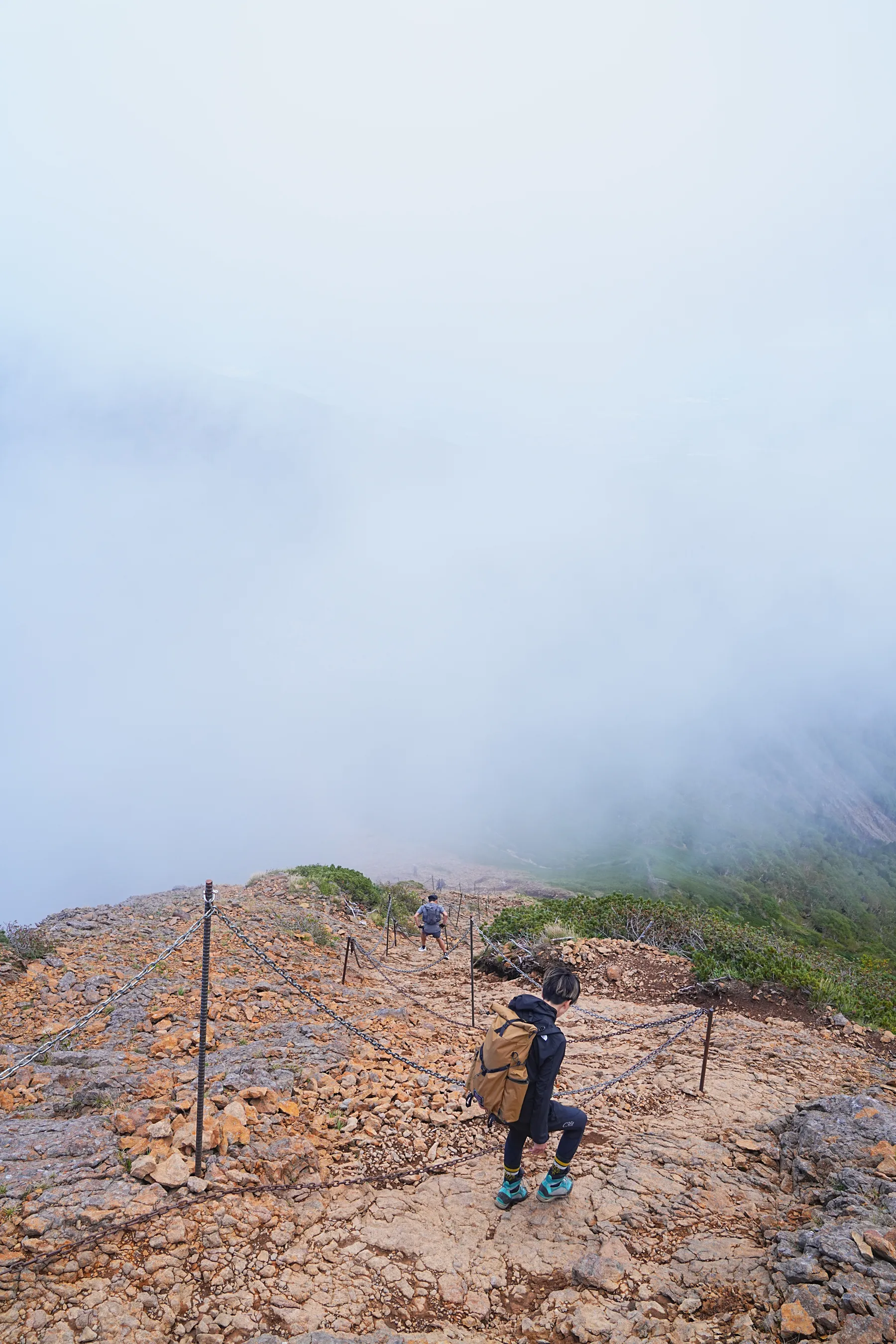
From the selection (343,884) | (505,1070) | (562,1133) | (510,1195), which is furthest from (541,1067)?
(343,884)

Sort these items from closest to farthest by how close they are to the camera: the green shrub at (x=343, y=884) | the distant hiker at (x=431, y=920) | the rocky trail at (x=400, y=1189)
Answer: the rocky trail at (x=400, y=1189) < the distant hiker at (x=431, y=920) < the green shrub at (x=343, y=884)

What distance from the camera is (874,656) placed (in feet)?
633

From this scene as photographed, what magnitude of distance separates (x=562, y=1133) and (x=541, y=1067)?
1.02m

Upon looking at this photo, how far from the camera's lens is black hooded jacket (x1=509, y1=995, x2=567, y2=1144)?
18.2 ft

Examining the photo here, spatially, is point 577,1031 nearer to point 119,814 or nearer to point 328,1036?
point 328,1036

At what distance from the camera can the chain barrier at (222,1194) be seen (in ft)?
16.1

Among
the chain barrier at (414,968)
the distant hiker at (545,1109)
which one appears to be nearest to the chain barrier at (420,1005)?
the chain barrier at (414,968)

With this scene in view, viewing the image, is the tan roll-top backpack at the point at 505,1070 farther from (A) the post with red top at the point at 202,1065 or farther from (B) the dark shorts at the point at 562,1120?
(A) the post with red top at the point at 202,1065

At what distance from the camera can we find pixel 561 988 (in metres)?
5.85

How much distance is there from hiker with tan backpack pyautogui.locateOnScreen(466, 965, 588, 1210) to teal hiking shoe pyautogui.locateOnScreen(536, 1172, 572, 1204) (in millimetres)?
179

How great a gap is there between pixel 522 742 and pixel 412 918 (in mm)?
108697

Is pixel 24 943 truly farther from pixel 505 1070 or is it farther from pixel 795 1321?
pixel 795 1321

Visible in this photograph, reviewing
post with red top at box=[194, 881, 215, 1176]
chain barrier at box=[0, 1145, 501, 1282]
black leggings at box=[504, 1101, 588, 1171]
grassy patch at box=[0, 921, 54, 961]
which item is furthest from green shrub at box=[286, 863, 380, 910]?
black leggings at box=[504, 1101, 588, 1171]

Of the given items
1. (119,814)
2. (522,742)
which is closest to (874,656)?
(522,742)
